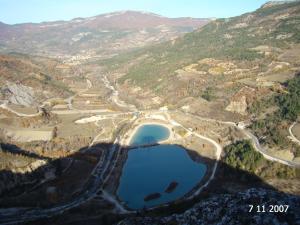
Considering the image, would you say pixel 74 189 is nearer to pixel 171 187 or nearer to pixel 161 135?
pixel 171 187

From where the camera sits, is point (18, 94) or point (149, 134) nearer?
point (149, 134)

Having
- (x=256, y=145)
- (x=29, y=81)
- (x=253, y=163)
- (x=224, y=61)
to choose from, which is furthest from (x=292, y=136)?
(x=29, y=81)

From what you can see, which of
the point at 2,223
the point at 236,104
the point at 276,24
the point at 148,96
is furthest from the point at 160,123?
the point at 276,24

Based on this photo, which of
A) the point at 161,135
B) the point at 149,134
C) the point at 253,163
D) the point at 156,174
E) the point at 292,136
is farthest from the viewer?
the point at 149,134

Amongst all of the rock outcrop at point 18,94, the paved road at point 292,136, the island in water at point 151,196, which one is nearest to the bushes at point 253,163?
the paved road at point 292,136

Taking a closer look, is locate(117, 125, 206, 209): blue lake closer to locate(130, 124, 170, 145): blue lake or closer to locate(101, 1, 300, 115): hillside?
locate(130, 124, 170, 145): blue lake

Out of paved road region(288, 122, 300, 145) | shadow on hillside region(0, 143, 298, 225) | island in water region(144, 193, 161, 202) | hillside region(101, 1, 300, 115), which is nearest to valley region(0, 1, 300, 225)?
shadow on hillside region(0, 143, 298, 225)

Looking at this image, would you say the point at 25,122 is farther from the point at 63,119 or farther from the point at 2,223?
the point at 2,223
